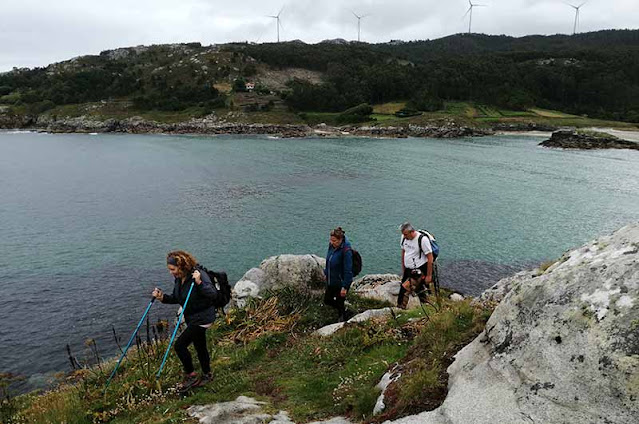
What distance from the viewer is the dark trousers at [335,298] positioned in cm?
1291

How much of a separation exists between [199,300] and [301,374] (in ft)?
9.14

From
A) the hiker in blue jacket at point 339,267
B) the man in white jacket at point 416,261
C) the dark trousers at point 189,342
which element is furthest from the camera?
the hiker in blue jacket at point 339,267

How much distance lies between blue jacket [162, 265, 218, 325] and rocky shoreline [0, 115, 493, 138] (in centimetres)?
10543

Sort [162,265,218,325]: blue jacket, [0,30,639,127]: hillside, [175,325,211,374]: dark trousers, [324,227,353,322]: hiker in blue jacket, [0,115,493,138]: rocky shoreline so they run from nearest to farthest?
1. [162,265,218,325]: blue jacket
2. [175,325,211,374]: dark trousers
3. [324,227,353,322]: hiker in blue jacket
4. [0,115,493,138]: rocky shoreline
5. [0,30,639,127]: hillside

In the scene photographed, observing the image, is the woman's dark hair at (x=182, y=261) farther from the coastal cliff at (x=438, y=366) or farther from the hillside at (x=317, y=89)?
the hillside at (x=317, y=89)

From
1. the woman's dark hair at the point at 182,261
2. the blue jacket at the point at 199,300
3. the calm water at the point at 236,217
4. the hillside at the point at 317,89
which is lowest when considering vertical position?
the calm water at the point at 236,217

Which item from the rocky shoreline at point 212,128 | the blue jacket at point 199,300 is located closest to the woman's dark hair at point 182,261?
the blue jacket at point 199,300

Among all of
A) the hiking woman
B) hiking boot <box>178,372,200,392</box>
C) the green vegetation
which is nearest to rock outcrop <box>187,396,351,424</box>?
the green vegetation

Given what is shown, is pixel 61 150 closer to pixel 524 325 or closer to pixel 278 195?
pixel 278 195

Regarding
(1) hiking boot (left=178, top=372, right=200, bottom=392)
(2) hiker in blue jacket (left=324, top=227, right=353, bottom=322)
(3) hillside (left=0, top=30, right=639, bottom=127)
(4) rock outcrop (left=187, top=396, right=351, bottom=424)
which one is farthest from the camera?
(3) hillside (left=0, top=30, right=639, bottom=127)

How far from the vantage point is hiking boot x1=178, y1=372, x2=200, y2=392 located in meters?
8.97

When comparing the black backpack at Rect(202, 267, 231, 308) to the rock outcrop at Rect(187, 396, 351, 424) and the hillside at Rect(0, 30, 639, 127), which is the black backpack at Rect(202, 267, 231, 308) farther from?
the hillside at Rect(0, 30, 639, 127)

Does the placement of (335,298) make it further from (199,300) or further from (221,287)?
(199,300)

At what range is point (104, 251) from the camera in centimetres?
2692
